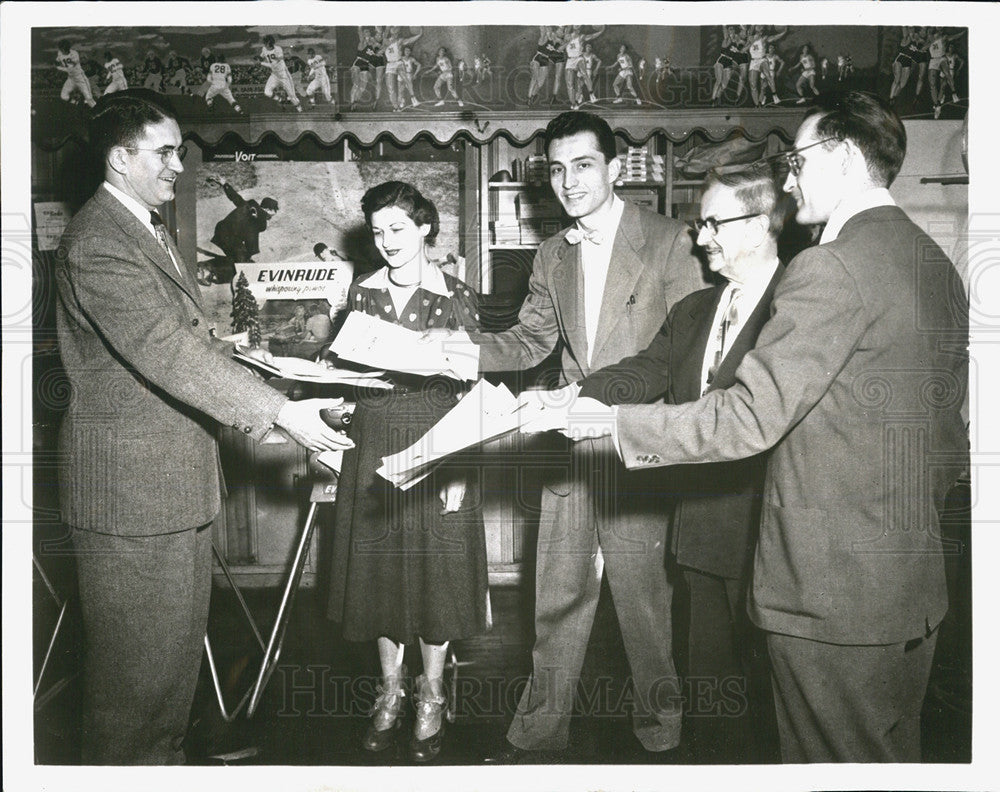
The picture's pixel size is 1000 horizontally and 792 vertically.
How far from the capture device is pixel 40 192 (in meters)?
2.19

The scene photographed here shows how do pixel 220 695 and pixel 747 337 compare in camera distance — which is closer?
pixel 747 337

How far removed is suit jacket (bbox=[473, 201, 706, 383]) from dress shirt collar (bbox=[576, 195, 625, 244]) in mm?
14

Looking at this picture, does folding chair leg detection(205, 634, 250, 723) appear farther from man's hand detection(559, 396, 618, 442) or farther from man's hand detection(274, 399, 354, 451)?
man's hand detection(559, 396, 618, 442)

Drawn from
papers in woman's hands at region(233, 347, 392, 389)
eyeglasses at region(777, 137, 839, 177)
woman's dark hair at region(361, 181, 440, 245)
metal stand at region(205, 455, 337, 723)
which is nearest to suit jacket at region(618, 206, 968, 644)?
eyeglasses at region(777, 137, 839, 177)

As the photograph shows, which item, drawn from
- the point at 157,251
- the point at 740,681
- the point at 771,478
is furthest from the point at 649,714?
the point at 157,251

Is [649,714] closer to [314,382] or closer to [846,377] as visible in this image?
[846,377]

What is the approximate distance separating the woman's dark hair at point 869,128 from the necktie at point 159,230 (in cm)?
181

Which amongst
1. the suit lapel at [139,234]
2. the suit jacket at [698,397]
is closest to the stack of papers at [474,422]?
the suit jacket at [698,397]

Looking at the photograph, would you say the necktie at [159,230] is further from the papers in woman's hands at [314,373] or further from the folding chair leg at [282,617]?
the folding chair leg at [282,617]

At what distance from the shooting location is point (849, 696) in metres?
1.83

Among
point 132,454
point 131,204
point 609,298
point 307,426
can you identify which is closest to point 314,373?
point 307,426

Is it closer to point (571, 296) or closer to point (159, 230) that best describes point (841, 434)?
point (571, 296)

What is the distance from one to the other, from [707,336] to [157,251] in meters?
1.53

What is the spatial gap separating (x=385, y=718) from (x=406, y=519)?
596 millimetres
